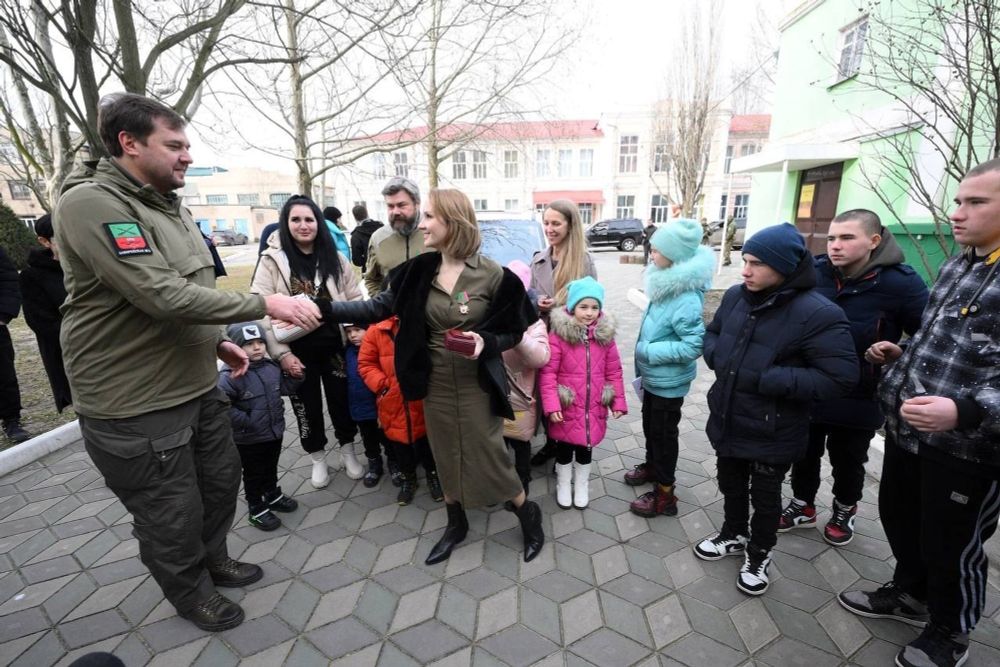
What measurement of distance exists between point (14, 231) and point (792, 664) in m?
18.2

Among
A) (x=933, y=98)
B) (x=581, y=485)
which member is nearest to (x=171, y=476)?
(x=581, y=485)

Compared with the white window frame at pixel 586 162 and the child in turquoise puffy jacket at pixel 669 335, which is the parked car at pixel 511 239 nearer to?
the child in turquoise puffy jacket at pixel 669 335

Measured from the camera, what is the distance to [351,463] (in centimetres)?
354

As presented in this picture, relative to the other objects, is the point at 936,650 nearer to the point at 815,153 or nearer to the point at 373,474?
the point at 373,474

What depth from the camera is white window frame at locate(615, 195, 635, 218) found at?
3291 cm

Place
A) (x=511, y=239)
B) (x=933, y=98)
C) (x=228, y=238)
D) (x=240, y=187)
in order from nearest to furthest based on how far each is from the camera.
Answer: (x=933, y=98) < (x=511, y=239) < (x=228, y=238) < (x=240, y=187)

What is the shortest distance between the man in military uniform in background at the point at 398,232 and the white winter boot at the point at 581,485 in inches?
77.2

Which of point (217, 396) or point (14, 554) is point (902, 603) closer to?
point (217, 396)

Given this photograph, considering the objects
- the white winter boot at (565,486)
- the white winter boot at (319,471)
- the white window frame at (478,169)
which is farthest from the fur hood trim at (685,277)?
the white window frame at (478,169)

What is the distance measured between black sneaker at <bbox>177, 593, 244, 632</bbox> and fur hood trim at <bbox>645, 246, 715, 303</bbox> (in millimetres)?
2858

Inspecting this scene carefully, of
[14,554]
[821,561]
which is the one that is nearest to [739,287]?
[821,561]

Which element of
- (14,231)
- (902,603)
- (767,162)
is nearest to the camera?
(902,603)

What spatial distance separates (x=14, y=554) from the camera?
275cm

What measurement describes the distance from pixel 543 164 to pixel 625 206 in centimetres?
686
